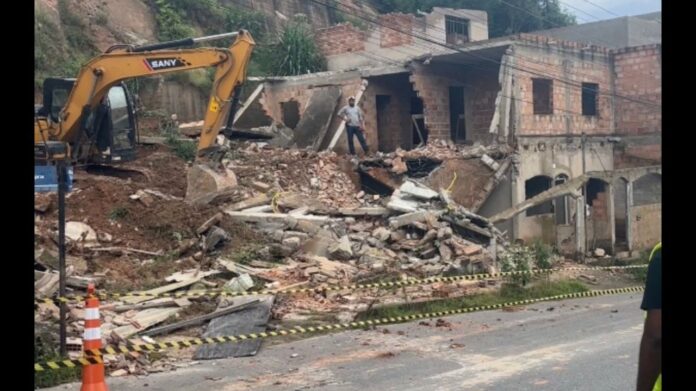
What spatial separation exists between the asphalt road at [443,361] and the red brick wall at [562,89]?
38.2 feet

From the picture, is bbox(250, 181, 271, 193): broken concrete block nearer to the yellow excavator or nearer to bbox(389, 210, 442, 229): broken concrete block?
the yellow excavator

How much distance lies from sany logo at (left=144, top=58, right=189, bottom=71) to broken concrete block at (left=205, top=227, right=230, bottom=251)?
3.49 metres

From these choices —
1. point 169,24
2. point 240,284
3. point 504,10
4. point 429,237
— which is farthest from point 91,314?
point 504,10

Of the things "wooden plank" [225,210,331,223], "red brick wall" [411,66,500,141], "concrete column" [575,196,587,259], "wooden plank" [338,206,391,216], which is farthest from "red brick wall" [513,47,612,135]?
"wooden plank" [225,210,331,223]

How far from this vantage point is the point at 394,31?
27.9m

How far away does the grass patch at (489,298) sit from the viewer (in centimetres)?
1159

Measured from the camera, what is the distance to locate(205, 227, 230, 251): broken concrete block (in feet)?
45.4

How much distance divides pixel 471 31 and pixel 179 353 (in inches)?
1053

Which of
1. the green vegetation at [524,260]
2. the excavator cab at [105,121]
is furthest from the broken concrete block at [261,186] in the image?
the green vegetation at [524,260]

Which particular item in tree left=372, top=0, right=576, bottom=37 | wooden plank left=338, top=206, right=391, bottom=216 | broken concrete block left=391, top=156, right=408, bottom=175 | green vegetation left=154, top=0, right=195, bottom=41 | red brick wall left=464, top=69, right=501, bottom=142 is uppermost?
tree left=372, top=0, right=576, bottom=37

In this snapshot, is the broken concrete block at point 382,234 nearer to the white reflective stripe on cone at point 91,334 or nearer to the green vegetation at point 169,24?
the white reflective stripe on cone at point 91,334

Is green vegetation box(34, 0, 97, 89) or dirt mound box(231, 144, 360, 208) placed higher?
green vegetation box(34, 0, 97, 89)
